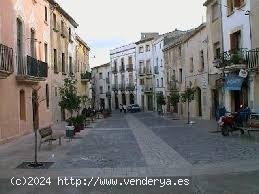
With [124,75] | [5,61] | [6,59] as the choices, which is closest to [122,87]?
[124,75]

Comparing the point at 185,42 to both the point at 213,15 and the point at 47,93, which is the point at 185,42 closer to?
the point at 213,15

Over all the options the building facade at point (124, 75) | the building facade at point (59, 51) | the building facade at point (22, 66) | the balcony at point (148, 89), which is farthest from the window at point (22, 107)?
the building facade at point (124, 75)

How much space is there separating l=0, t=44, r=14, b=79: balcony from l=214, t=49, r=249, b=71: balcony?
11505 mm

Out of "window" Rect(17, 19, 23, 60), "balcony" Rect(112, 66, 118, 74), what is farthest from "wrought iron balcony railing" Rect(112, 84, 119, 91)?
"window" Rect(17, 19, 23, 60)

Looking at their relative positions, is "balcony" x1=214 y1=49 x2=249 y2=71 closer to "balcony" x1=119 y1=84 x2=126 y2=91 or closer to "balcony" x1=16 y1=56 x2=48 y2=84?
"balcony" x1=16 y1=56 x2=48 y2=84

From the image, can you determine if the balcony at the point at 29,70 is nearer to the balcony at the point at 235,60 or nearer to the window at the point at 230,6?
the balcony at the point at 235,60

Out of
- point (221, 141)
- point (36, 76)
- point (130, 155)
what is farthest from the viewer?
point (36, 76)

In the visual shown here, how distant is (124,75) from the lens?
254 feet

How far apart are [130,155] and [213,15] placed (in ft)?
59.8

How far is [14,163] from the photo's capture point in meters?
12.6

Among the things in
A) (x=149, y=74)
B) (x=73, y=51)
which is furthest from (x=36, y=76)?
(x=149, y=74)

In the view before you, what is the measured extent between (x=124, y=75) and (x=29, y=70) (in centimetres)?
5534

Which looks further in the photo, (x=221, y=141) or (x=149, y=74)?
(x=149, y=74)

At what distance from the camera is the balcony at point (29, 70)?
2095 cm
